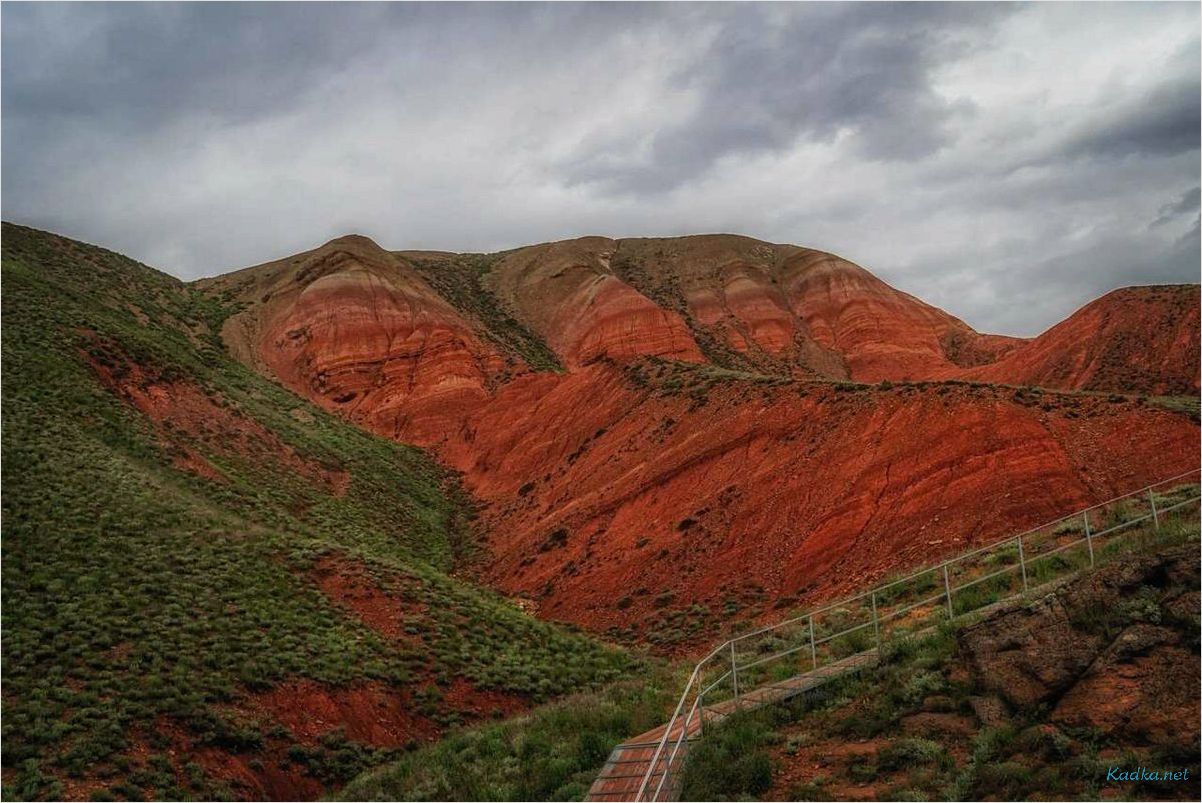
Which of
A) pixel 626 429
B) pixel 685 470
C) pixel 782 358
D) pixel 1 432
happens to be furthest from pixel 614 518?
pixel 782 358

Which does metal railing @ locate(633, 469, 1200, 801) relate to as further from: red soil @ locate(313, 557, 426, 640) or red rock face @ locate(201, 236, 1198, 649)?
red soil @ locate(313, 557, 426, 640)

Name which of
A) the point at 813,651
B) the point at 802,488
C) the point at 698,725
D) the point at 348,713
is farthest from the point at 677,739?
the point at 802,488

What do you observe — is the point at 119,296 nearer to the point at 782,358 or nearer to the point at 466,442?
the point at 466,442

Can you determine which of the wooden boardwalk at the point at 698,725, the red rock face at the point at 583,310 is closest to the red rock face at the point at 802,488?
the wooden boardwalk at the point at 698,725

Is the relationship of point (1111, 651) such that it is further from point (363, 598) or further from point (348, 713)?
point (363, 598)

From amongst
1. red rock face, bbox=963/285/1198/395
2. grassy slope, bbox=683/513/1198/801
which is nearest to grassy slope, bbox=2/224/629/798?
grassy slope, bbox=683/513/1198/801
